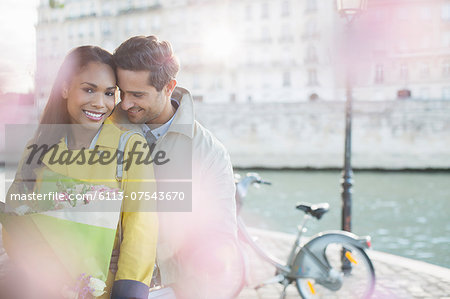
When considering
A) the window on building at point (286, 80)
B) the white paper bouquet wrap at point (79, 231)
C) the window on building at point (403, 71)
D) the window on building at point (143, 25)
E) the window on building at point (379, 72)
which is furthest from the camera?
the window on building at point (143, 25)

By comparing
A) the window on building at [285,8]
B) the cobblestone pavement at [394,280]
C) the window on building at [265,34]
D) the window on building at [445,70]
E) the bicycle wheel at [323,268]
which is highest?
the window on building at [285,8]

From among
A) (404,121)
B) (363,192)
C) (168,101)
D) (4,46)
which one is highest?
(4,46)

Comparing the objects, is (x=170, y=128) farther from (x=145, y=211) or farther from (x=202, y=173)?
(x=145, y=211)

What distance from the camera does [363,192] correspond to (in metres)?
17.6

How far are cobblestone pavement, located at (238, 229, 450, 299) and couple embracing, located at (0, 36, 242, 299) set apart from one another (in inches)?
91.0

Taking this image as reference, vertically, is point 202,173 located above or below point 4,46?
below

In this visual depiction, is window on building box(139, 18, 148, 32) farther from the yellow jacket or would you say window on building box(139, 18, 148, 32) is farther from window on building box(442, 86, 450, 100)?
the yellow jacket

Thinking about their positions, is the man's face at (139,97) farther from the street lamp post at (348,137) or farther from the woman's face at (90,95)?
the street lamp post at (348,137)

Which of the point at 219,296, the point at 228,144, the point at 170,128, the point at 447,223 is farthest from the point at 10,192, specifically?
the point at 228,144

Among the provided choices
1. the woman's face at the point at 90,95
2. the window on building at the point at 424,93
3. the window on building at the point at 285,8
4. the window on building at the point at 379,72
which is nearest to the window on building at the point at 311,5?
the window on building at the point at 285,8

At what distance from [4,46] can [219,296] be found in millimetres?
1095

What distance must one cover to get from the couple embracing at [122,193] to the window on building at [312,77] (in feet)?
115

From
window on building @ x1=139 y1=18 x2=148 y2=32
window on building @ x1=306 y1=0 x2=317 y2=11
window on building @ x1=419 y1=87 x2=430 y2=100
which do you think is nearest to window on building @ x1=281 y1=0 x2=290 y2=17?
window on building @ x1=306 y1=0 x2=317 y2=11

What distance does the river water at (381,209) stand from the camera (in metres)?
10.5
